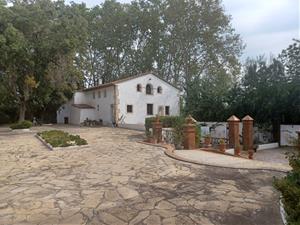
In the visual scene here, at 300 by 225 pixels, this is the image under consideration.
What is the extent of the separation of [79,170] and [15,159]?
3.74 meters

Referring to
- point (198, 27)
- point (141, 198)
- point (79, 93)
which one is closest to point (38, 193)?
point (141, 198)

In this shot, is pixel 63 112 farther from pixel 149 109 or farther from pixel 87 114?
pixel 149 109

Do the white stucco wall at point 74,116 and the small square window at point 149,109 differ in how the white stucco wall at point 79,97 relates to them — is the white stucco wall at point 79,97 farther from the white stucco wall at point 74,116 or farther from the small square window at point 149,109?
the small square window at point 149,109

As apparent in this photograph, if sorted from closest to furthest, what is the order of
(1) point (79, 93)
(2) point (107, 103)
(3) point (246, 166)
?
(3) point (246, 166), (2) point (107, 103), (1) point (79, 93)

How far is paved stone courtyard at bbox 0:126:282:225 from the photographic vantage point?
210 inches

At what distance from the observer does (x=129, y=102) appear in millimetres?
32219

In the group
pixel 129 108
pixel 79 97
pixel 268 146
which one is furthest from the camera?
pixel 79 97

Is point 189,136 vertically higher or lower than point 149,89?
lower

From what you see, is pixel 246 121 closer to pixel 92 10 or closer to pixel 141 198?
pixel 141 198

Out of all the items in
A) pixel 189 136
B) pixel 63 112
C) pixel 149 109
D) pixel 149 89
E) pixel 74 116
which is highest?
pixel 149 89

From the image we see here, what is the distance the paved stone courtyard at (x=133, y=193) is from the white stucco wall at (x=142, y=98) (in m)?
21.5

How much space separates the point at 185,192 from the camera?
263 inches

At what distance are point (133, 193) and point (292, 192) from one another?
3730 millimetres

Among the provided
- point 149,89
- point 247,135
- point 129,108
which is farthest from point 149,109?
point 247,135
